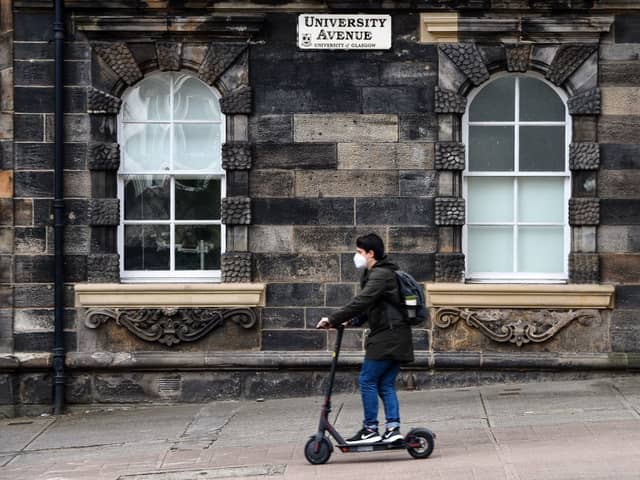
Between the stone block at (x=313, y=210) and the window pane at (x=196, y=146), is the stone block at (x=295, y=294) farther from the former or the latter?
the window pane at (x=196, y=146)

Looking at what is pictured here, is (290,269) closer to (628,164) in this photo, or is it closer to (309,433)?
(309,433)

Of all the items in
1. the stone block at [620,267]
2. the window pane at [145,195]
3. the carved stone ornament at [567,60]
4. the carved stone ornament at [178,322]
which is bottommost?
the carved stone ornament at [178,322]

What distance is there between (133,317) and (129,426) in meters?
1.37

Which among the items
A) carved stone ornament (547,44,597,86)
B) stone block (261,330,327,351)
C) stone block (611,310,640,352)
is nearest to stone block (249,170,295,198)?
stone block (261,330,327,351)

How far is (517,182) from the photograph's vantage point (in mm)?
13633

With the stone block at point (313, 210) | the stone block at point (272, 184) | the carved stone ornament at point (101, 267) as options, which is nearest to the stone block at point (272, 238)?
the stone block at point (313, 210)

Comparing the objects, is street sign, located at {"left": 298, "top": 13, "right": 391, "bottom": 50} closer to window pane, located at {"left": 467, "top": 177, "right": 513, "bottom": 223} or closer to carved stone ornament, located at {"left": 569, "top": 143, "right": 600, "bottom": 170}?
window pane, located at {"left": 467, "top": 177, "right": 513, "bottom": 223}

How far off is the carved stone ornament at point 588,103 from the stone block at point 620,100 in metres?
0.09

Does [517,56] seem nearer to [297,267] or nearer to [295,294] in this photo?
[297,267]

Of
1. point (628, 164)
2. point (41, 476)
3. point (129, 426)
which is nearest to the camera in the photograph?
point (41, 476)

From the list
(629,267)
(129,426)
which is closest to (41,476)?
(129,426)

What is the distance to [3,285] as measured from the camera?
531 inches

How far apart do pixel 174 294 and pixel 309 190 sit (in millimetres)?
1795

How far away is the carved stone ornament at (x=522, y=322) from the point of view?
13328mm
